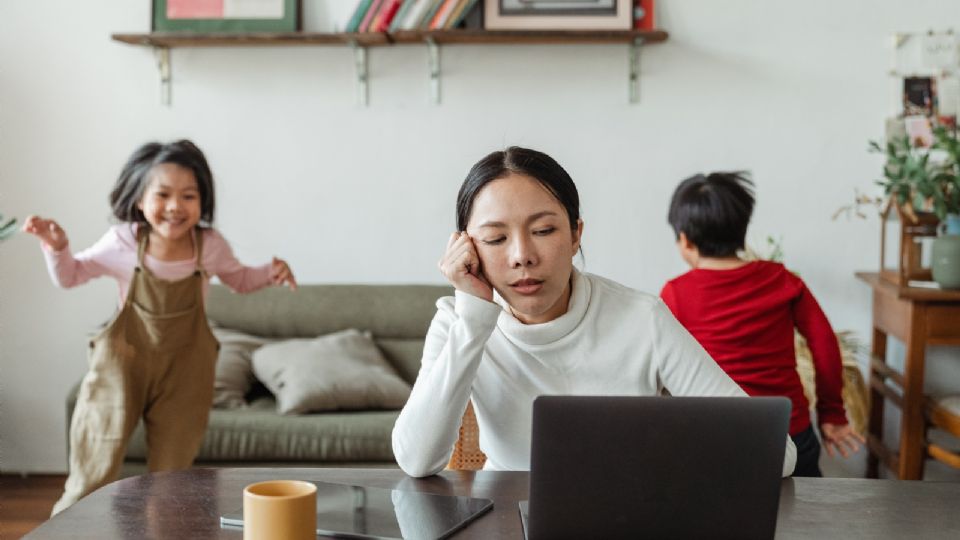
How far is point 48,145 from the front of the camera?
3.62 m

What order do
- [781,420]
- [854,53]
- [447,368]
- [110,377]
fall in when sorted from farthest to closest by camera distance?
[854,53] → [110,377] → [447,368] → [781,420]

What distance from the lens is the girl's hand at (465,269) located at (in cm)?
143

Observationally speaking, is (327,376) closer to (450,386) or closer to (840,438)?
(840,438)

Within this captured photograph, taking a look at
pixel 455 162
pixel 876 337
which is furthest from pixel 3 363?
pixel 876 337

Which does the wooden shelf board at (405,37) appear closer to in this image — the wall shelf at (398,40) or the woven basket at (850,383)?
the wall shelf at (398,40)

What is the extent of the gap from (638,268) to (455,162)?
0.75 meters

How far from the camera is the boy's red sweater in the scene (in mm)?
2258

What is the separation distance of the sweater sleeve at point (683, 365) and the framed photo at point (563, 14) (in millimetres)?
2123

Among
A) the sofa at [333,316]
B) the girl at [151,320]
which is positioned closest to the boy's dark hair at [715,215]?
the girl at [151,320]

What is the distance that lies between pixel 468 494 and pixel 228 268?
168 cm

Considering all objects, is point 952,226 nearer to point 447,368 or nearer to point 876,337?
point 876,337

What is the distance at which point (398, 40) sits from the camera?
3.47 metres

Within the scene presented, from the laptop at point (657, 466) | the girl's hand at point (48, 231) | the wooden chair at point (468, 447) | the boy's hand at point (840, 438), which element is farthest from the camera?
the girl's hand at point (48, 231)

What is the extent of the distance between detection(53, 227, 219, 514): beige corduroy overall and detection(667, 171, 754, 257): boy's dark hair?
125 centimetres
